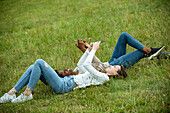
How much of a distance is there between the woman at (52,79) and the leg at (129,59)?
74 cm

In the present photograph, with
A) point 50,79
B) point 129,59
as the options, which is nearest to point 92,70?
point 50,79

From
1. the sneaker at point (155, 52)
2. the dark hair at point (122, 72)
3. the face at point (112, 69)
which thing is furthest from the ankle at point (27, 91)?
the sneaker at point (155, 52)

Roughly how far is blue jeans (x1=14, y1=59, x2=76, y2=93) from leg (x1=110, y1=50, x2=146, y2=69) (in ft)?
4.91

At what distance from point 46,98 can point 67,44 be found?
410cm

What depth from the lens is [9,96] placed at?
4.75m

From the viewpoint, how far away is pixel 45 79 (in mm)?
4852

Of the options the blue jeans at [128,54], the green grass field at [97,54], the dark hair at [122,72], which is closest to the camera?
the green grass field at [97,54]

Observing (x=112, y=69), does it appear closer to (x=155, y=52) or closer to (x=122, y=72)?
(x=122, y=72)

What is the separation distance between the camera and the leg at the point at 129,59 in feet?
17.9

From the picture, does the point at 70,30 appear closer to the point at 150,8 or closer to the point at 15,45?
the point at 15,45

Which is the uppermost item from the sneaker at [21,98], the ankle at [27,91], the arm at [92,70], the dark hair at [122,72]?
the arm at [92,70]

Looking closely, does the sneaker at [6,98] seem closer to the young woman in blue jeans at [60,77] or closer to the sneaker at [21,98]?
the young woman in blue jeans at [60,77]

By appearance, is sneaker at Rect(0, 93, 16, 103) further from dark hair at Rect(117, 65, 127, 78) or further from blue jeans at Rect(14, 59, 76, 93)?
dark hair at Rect(117, 65, 127, 78)

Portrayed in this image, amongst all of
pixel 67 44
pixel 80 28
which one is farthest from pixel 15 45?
pixel 80 28
